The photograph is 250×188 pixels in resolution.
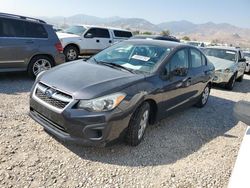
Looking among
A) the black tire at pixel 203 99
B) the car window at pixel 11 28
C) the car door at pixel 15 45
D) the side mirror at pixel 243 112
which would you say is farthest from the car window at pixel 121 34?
the side mirror at pixel 243 112

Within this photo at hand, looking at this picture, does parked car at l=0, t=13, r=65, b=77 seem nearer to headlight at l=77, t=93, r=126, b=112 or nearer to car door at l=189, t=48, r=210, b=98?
car door at l=189, t=48, r=210, b=98

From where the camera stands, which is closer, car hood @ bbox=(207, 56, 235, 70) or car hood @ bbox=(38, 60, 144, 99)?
car hood @ bbox=(38, 60, 144, 99)

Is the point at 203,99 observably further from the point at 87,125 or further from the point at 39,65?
the point at 39,65

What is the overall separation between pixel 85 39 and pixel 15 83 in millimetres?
6030

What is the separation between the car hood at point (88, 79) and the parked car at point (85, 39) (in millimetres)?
7562

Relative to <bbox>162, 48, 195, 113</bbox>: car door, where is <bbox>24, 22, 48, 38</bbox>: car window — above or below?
above

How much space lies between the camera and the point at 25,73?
8.00 metres

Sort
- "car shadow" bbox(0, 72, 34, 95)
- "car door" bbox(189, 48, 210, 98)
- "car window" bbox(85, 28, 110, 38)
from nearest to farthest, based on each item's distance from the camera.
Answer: "car door" bbox(189, 48, 210, 98), "car shadow" bbox(0, 72, 34, 95), "car window" bbox(85, 28, 110, 38)

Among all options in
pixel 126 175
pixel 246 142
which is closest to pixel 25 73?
pixel 126 175

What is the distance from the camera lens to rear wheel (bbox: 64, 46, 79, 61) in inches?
458

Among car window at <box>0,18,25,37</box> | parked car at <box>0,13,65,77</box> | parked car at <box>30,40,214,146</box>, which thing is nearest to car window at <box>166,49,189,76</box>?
parked car at <box>30,40,214,146</box>

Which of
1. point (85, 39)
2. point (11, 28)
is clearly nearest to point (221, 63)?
point (85, 39)

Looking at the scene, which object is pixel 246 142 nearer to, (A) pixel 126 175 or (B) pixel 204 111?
(A) pixel 126 175

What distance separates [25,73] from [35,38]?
1347mm
